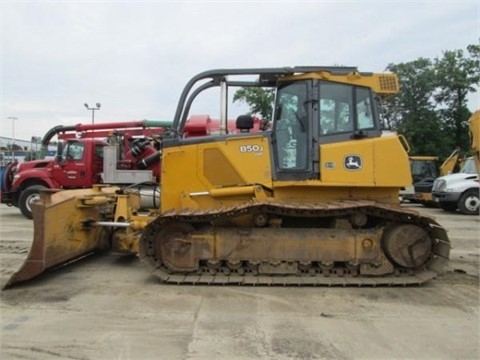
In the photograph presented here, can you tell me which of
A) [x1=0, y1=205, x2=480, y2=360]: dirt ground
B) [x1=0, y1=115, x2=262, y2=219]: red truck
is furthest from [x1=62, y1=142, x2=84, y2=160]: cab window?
[x1=0, y1=205, x2=480, y2=360]: dirt ground

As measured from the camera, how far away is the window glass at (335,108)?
692 centimetres

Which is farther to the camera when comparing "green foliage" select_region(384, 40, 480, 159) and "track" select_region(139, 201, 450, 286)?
"green foliage" select_region(384, 40, 480, 159)

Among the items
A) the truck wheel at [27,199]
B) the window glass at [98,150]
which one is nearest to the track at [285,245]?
the window glass at [98,150]

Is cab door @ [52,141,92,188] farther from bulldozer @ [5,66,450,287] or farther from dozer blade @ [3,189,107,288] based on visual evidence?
bulldozer @ [5,66,450,287]

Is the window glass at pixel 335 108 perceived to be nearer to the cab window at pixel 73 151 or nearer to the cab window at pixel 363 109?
the cab window at pixel 363 109

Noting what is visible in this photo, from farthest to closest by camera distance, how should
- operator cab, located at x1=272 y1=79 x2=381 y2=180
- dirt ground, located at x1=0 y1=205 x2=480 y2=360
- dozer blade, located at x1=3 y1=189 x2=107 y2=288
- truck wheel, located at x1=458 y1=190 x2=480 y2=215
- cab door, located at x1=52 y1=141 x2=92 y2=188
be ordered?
truck wheel, located at x1=458 y1=190 x2=480 y2=215 < cab door, located at x1=52 y1=141 x2=92 y2=188 < operator cab, located at x1=272 y1=79 x2=381 y2=180 < dozer blade, located at x1=3 y1=189 x2=107 y2=288 < dirt ground, located at x1=0 y1=205 x2=480 y2=360

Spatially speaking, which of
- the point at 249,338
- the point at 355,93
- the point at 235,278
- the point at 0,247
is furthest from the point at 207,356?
the point at 0,247

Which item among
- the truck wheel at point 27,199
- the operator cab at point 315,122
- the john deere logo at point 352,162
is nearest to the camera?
the john deere logo at point 352,162

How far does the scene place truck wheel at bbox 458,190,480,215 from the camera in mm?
17906

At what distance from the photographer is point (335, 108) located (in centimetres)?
697

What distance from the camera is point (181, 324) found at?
4891 mm

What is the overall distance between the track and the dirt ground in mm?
254

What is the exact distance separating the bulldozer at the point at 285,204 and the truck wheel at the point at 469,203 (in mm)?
12406

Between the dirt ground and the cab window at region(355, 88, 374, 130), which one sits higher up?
the cab window at region(355, 88, 374, 130)
